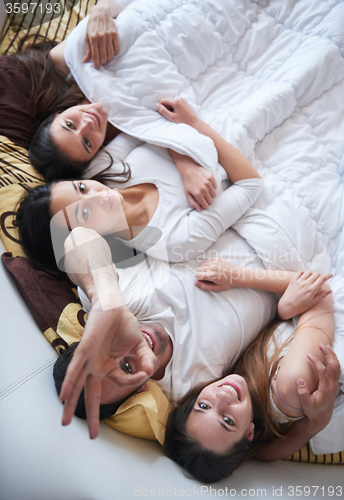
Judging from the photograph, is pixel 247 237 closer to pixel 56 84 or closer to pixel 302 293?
pixel 302 293

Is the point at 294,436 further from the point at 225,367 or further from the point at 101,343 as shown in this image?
the point at 101,343

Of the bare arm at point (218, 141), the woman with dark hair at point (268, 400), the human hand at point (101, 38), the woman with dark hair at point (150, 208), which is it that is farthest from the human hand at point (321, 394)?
the human hand at point (101, 38)

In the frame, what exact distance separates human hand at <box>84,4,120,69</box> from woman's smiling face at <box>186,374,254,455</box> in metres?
0.86

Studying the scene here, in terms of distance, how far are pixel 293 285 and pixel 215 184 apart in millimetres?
299

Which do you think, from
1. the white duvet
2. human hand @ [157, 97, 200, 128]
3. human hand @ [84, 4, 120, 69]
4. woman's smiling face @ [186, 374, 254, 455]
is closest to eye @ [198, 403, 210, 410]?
woman's smiling face @ [186, 374, 254, 455]

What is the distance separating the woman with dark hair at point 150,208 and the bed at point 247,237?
0.20 feet

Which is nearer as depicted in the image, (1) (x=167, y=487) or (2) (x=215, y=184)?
(1) (x=167, y=487)

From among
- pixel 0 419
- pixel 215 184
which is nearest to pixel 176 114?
pixel 215 184

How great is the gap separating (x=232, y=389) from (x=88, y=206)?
456 millimetres

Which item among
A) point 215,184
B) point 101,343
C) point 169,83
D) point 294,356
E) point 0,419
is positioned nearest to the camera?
point 101,343

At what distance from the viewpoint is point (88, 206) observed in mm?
683

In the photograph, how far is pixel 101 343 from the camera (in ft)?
1.44

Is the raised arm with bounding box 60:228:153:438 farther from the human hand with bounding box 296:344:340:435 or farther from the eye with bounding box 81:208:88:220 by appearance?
the human hand with bounding box 296:344:340:435

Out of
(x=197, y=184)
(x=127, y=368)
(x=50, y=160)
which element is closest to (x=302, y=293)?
(x=197, y=184)
